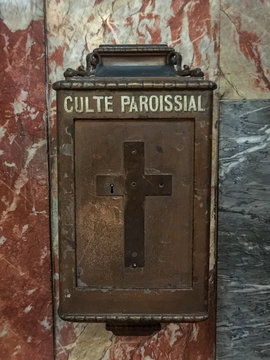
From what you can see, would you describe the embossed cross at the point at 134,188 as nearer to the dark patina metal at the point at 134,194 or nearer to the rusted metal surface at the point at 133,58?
the dark patina metal at the point at 134,194

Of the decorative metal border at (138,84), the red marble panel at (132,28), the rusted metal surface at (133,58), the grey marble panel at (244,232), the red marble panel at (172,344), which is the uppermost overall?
the red marble panel at (132,28)

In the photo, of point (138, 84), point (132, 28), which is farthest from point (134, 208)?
point (132, 28)

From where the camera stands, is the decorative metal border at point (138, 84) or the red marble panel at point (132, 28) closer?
the decorative metal border at point (138, 84)

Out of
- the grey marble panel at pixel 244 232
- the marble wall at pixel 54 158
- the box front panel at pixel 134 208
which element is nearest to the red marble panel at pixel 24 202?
the marble wall at pixel 54 158

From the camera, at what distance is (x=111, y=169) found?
137 cm

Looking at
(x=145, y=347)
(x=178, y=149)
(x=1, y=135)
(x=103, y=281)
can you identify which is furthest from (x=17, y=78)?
(x=145, y=347)

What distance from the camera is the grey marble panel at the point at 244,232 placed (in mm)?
1709

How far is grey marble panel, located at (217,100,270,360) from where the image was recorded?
1709 mm

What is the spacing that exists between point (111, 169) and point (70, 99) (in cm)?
26

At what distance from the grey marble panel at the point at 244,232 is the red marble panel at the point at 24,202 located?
746 millimetres

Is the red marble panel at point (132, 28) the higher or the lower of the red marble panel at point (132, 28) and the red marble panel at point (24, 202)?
the higher

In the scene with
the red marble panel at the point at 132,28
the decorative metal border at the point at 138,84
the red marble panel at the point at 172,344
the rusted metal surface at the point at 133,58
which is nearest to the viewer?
the decorative metal border at the point at 138,84

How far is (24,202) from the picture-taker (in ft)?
5.74

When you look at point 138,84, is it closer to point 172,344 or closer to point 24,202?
point 24,202
